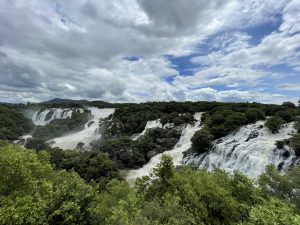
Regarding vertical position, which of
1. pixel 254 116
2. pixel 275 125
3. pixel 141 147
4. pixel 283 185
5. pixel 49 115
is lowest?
pixel 141 147

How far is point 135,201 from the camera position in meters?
16.0

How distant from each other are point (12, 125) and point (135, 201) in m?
83.6

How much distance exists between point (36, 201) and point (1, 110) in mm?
95578

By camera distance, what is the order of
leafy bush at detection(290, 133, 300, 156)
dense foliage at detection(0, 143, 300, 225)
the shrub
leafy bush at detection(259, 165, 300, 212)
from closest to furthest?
1. dense foliage at detection(0, 143, 300, 225)
2. leafy bush at detection(259, 165, 300, 212)
3. leafy bush at detection(290, 133, 300, 156)
4. the shrub

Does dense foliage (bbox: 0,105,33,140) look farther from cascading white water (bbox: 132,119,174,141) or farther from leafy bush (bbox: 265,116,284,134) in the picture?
leafy bush (bbox: 265,116,284,134)

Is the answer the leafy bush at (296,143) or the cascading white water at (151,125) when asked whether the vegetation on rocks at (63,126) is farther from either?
the leafy bush at (296,143)

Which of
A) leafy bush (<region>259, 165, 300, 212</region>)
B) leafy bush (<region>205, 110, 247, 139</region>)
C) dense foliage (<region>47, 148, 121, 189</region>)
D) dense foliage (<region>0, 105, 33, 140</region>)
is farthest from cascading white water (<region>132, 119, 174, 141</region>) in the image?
leafy bush (<region>259, 165, 300, 212</region>)

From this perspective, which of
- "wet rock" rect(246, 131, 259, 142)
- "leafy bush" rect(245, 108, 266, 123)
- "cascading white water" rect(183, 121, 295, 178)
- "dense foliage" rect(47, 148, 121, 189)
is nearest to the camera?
"cascading white water" rect(183, 121, 295, 178)

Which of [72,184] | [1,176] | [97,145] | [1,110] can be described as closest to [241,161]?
[72,184]

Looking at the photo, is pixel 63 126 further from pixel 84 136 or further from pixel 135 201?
pixel 135 201

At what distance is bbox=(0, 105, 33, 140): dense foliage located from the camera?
7875cm

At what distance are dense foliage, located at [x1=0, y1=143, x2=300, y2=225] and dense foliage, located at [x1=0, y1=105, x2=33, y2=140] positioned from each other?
6436 centimetres

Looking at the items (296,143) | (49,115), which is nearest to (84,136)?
(49,115)

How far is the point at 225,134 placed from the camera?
150 feet
